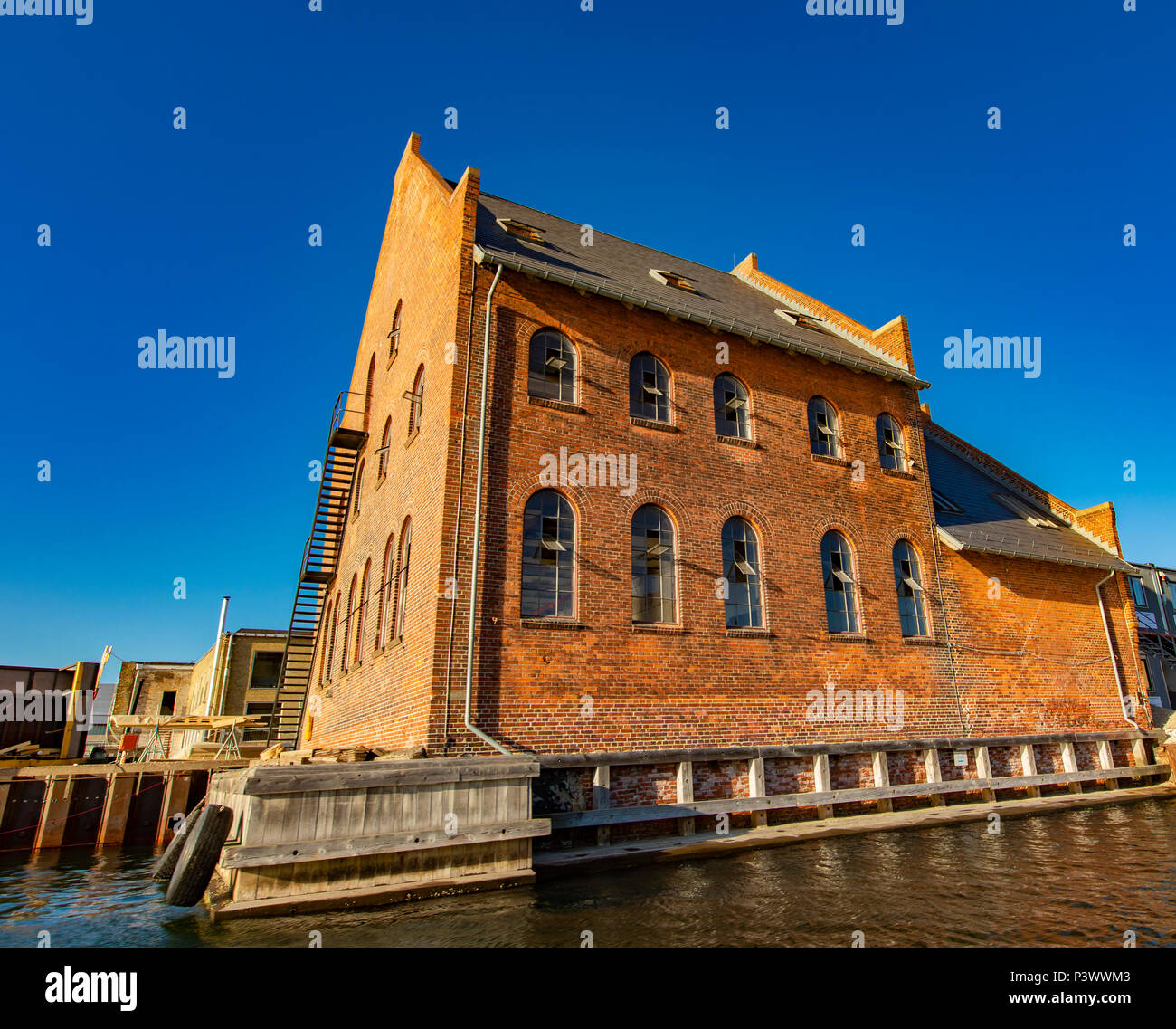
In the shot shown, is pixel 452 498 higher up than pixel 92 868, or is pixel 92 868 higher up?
pixel 452 498

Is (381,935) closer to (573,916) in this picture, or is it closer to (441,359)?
(573,916)

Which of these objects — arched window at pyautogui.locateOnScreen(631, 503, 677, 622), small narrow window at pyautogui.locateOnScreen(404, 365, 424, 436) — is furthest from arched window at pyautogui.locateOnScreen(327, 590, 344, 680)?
arched window at pyautogui.locateOnScreen(631, 503, 677, 622)

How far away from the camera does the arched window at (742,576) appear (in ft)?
45.0

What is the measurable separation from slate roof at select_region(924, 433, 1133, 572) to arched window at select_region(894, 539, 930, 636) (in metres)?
1.22

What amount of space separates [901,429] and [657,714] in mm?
9909

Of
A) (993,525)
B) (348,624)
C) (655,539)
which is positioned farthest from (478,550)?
(993,525)

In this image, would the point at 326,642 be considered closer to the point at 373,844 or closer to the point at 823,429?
the point at 373,844

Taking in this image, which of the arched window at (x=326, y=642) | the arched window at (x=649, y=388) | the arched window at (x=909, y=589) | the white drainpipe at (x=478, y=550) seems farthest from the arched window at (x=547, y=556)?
the arched window at (x=326, y=642)

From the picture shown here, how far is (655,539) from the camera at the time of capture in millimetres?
13344

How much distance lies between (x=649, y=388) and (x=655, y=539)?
3039mm

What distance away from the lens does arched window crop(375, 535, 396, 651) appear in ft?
46.7

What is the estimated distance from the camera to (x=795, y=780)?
42.3ft

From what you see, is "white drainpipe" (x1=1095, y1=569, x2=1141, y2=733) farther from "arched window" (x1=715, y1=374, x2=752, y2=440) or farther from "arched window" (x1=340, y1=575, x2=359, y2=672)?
"arched window" (x1=340, y1=575, x2=359, y2=672)
